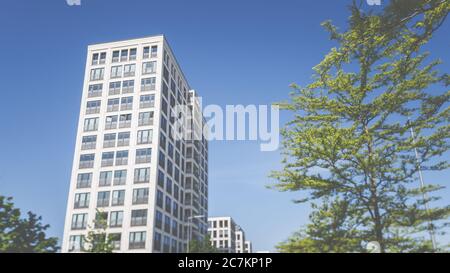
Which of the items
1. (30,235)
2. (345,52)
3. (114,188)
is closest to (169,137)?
(114,188)

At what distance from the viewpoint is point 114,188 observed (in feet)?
98.0

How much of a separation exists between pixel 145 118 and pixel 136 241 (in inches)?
472

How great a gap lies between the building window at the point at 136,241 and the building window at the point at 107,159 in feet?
22.7

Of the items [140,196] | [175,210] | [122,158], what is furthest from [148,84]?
[175,210]

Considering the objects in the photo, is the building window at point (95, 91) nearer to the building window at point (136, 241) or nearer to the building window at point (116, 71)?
the building window at point (116, 71)

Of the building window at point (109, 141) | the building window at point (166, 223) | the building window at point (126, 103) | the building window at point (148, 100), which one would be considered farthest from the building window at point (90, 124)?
the building window at point (166, 223)

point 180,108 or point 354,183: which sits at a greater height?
point 180,108

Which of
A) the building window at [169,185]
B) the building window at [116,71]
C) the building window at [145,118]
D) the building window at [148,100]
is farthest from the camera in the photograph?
the building window at [169,185]

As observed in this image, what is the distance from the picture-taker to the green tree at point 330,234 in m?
7.63

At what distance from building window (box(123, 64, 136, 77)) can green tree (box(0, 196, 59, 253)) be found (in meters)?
25.3

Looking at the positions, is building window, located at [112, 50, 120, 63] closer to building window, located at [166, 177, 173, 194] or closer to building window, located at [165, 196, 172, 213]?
building window, located at [166, 177, 173, 194]

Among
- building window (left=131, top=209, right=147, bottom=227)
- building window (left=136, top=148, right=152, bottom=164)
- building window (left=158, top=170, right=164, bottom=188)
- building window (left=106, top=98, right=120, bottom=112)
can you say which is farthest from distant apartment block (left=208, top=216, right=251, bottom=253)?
building window (left=106, top=98, right=120, bottom=112)
